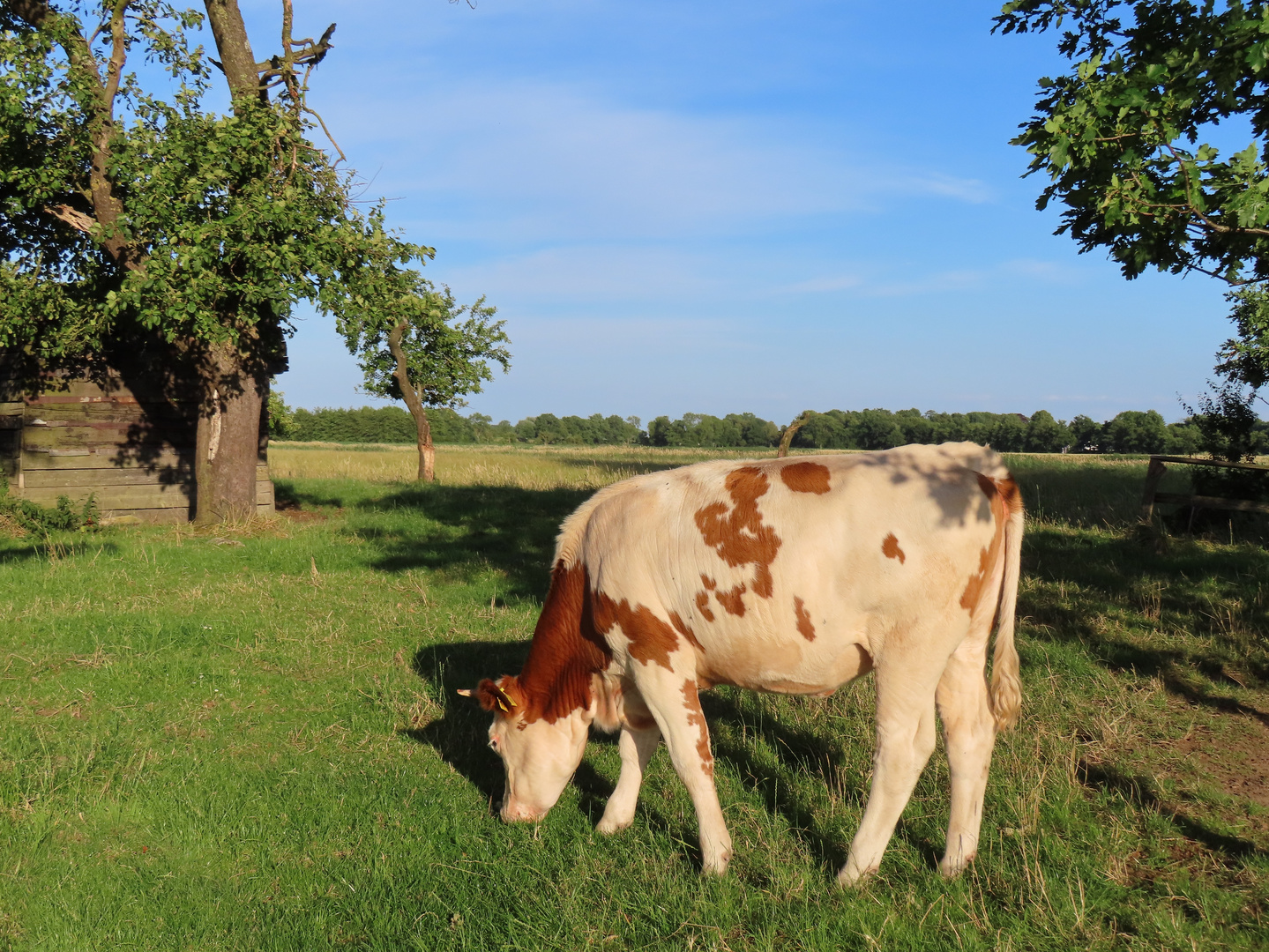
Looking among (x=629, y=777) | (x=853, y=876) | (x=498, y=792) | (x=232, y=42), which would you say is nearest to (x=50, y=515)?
(x=232, y=42)

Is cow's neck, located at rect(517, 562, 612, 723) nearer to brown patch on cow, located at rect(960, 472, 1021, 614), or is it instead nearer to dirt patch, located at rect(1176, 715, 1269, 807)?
brown patch on cow, located at rect(960, 472, 1021, 614)

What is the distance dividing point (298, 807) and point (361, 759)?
78cm

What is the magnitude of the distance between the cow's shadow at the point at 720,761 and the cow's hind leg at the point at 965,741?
23 cm

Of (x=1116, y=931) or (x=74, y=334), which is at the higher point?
(x=74, y=334)

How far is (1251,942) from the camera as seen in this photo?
367 cm

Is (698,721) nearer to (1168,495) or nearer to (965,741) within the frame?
(965,741)

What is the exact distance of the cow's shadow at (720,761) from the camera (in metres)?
4.82

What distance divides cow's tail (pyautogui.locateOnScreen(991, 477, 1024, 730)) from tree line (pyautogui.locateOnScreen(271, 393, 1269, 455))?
3568 cm

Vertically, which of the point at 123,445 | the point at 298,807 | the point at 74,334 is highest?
the point at 74,334

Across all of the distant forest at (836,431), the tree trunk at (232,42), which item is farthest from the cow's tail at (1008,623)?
the distant forest at (836,431)

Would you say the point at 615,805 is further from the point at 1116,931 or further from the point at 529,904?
the point at 1116,931

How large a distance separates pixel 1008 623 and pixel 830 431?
2981 inches

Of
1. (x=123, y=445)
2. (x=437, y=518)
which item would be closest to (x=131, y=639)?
(x=437, y=518)

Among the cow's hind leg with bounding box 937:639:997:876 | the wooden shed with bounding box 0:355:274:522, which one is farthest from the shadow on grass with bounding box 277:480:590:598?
the cow's hind leg with bounding box 937:639:997:876
